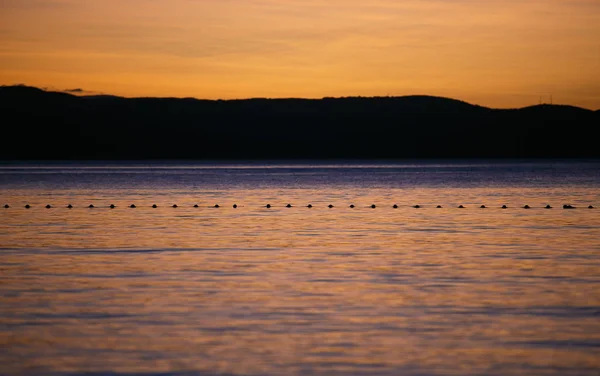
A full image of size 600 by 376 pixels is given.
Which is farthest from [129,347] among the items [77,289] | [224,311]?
[77,289]

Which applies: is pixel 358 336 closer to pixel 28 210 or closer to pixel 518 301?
pixel 518 301

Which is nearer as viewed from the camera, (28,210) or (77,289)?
(77,289)

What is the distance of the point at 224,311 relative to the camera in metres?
21.1

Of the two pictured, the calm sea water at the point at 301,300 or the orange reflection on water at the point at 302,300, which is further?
the orange reflection on water at the point at 302,300

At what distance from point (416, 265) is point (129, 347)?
1332 cm

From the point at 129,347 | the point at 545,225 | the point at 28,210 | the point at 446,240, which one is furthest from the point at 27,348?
the point at 28,210

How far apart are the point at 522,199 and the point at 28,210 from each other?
35.5 meters

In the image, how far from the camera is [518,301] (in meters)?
22.4

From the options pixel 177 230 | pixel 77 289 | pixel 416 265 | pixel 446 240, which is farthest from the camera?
pixel 177 230

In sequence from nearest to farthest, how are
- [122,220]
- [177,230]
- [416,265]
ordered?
[416,265], [177,230], [122,220]

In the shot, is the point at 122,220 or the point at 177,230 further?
the point at 122,220

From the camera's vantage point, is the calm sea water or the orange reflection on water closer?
the calm sea water

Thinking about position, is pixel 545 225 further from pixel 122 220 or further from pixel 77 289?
pixel 77 289

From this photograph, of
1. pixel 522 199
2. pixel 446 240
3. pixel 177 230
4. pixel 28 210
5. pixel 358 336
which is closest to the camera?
pixel 358 336
